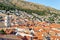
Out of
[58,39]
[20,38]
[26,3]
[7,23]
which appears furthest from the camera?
[26,3]

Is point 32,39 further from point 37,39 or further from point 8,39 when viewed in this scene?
point 8,39

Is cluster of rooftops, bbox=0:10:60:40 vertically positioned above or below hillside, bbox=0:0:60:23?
above

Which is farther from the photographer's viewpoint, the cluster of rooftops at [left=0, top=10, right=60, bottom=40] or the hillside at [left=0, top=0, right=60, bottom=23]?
the hillside at [left=0, top=0, right=60, bottom=23]

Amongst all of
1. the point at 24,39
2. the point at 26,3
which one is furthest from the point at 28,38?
the point at 26,3

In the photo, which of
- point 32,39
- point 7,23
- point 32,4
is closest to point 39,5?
point 32,4

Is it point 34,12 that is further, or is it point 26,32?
point 34,12

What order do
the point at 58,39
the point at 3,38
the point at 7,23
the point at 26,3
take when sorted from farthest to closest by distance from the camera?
1. the point at 26,3
2. the point at 7,23
3. the point at 58,39
4. the point at 3,38

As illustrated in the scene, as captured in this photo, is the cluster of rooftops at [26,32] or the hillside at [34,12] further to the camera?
the hillside at [34,12]

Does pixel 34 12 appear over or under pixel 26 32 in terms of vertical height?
under

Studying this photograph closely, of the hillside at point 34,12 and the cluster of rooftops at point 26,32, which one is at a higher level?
the cluster of rooftops at point 26,32

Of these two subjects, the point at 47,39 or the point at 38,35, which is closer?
the point at 47,39
